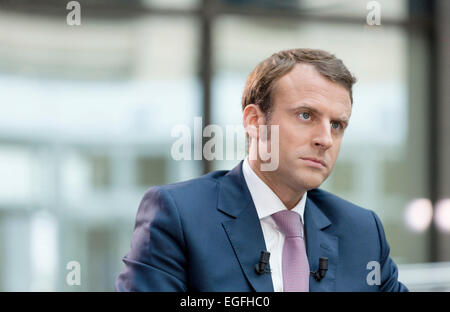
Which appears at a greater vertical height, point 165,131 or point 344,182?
point 165,131

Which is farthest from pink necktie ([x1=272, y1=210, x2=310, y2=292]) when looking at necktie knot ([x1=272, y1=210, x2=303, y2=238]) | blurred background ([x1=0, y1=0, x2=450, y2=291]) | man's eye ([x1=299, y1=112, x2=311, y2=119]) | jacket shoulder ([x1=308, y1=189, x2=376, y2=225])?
blurred background ([x1=0, y1=0, x2=450, y2=291])

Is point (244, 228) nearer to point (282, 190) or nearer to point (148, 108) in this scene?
point (282, 190)

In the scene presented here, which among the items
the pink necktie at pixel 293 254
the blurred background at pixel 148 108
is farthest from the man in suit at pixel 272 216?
the blurred background at pixel 148 108

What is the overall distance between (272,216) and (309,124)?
0.27 m

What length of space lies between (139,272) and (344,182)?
3886 mm

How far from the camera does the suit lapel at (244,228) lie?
61.5 inches

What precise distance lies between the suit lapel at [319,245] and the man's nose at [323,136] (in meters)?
0.22

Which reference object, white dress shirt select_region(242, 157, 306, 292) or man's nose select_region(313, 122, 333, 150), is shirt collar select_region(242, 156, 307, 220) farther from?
man's nose select_region(313, 122, 333, 150)

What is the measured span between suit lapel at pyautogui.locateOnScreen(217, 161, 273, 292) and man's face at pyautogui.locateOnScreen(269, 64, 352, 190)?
0.43 ft

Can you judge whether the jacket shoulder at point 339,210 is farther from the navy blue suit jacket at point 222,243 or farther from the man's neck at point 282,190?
the man's neck at point 282,190

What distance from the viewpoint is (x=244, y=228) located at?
1.63 metres

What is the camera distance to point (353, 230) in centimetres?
179
